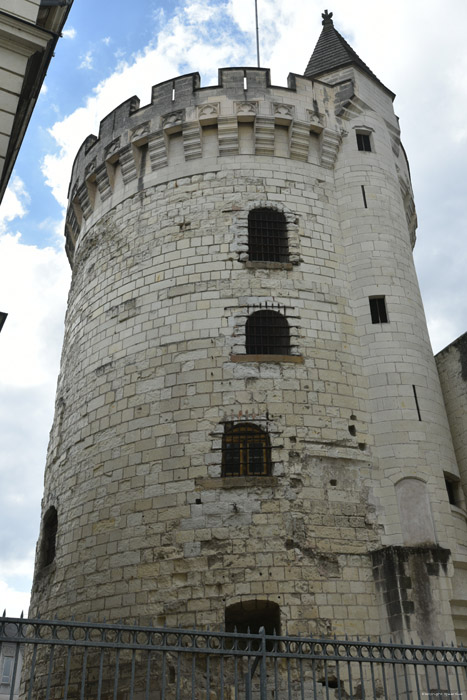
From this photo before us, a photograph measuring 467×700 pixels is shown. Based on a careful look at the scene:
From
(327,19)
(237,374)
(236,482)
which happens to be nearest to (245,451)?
(236,482)

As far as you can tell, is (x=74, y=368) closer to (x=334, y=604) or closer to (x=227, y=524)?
(x=227, y=524)

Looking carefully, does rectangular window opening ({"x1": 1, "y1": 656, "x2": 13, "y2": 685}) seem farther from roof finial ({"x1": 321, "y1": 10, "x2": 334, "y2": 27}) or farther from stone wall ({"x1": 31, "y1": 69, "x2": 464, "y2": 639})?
roof finial ({"x1": 321, "y1": 10, "x2": 334, "y2": 27})

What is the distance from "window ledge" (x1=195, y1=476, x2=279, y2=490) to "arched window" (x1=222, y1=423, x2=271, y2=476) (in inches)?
6.5

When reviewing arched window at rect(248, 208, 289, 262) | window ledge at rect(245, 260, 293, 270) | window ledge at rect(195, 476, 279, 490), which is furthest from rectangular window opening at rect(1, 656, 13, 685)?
arched window at rect(248, 208, 289, 262)

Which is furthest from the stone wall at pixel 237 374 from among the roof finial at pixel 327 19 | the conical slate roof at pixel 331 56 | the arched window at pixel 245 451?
the roof finial at pixel 327 19

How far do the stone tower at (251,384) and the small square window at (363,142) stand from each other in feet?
0.37

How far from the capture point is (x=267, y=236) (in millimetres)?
13117

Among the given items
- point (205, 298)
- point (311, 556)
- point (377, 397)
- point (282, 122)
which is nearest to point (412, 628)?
point (311, 556)

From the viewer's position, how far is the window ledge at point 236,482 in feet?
34.5

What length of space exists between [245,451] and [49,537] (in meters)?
4.73

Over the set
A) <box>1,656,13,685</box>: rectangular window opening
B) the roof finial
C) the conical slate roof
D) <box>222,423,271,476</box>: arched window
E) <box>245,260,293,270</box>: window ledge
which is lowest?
<box>1,656,13,685</box>: rectangular window opening

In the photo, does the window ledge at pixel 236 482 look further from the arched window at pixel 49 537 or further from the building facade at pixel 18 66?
the building facade at pixel 18 66

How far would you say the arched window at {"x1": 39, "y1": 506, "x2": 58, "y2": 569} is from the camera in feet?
41.7

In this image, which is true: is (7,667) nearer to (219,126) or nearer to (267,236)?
(267,236)
